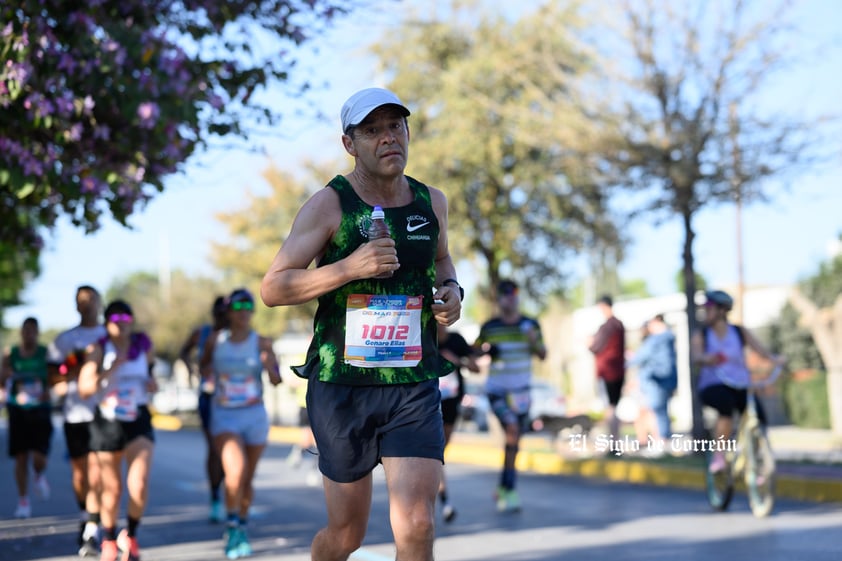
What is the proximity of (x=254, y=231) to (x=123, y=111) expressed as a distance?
1315 inches

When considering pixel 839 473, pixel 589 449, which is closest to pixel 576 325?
pixel 589 449

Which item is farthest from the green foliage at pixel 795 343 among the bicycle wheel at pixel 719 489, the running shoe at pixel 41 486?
the bicycle wheel at pixel 719 489

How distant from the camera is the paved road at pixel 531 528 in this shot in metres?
8.92

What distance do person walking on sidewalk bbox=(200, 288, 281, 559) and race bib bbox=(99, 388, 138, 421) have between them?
755 millimetres

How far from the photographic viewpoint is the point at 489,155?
26203 mm

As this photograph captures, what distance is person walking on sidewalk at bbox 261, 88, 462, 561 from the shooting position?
185 inches

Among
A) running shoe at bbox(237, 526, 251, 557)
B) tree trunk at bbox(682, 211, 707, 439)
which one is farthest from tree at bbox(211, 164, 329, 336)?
running shoe at bbox(237, 526, 251, 557)

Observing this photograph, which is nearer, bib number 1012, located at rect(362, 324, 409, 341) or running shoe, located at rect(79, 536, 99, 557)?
bib number 1012, located at rect(362, 324, 409, 341)

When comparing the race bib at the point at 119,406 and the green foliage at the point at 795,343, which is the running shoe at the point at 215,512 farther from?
the green foliage at the point at 795,343

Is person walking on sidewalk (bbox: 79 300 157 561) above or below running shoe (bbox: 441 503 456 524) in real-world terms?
above

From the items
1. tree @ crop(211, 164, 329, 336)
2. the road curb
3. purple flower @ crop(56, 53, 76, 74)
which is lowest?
the road curb

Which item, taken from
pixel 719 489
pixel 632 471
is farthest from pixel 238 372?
pixel 632 471

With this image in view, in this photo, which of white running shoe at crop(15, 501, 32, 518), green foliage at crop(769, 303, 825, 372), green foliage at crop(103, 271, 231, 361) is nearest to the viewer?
white running shoe at crop(15, 501, 32, 518)

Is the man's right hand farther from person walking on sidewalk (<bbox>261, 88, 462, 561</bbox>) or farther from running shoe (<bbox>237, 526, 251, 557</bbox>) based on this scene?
running shoe (<bbox>237, 526, 251, 557</bbox>)
